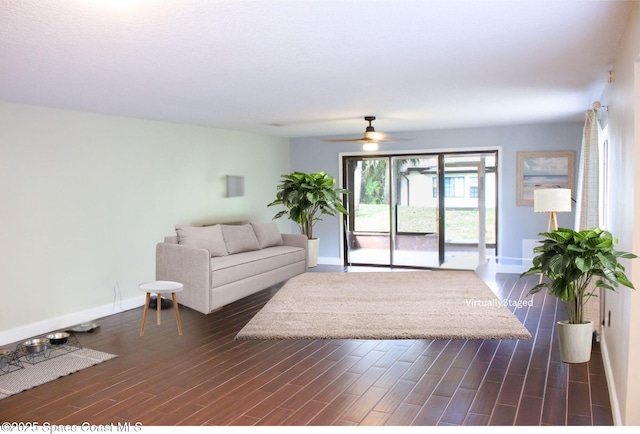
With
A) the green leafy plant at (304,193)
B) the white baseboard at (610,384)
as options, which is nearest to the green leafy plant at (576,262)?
the white baseboard at (610,384)

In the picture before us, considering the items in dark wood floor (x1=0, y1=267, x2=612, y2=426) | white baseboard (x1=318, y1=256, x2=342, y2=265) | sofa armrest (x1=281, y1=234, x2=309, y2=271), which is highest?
sofa armrest (x1=281, y1=234, x2=309, y2=271)

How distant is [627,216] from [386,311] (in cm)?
296

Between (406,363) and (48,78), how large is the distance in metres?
3.34

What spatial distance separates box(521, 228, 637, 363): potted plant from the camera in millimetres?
3557

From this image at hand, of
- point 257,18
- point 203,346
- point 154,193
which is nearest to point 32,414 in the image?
point 203,346

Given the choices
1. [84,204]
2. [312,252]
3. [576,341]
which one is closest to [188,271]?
[84,204]

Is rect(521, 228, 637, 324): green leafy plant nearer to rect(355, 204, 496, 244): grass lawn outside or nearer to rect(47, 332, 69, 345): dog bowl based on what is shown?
rect(47, 332, 69, 345): dog bowl

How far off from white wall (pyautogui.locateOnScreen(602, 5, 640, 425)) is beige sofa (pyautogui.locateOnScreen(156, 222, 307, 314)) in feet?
11.7

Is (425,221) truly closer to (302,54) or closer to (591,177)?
(591,177)

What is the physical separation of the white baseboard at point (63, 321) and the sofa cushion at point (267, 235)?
176cm

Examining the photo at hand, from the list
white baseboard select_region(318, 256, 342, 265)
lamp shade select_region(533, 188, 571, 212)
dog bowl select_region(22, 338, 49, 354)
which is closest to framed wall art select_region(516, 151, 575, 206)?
lamp shade select_region(533, 188, 571, 212)

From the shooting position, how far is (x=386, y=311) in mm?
5590

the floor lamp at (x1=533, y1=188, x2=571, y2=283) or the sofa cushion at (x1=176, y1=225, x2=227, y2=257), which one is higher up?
the floor lamp at (x1=533, y1=188, x2=571, y2=283)

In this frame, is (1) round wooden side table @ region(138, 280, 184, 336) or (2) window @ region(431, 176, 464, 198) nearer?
(1) round wooden side table @ region(138, 280, 184, 336)
